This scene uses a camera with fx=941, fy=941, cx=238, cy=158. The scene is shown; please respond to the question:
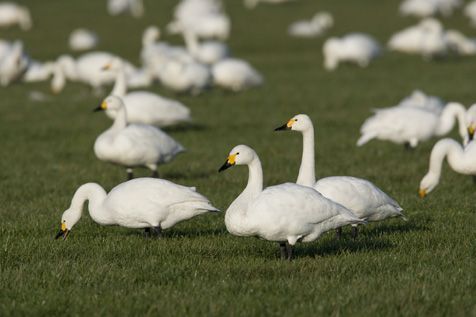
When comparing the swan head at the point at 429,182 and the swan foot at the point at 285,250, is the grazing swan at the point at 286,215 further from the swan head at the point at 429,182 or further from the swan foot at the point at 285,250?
the swan head at the point at 429,182

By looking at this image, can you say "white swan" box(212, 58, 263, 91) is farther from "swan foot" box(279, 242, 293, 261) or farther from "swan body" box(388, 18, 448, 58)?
"swan foot" box(279, 242, 293, 261)

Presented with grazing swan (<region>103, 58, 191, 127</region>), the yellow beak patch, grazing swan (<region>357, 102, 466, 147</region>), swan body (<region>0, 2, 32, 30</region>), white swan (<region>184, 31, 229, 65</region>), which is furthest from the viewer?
swan body (<region>0, 2, 32, 30</region>)

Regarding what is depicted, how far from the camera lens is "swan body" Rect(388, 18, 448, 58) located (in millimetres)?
32781

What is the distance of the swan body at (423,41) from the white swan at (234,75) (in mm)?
9756

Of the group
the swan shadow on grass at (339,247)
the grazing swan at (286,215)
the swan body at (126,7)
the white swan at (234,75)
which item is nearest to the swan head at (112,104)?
the swan shadow on grass at (339,247)

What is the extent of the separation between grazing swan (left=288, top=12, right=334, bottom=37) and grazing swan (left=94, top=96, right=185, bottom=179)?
1081 inches

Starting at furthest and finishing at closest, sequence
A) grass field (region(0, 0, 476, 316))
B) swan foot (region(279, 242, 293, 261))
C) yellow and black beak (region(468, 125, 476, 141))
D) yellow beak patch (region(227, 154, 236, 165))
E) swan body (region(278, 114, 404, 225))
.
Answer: yellow and black beak (region(468, 125, 476, 141))
swan body (region(278, 114, 404, 225))
yellow beak patch (region(227, 154, 236, 165))
swan foot (region(279, 242, 293, 261))
grass field (region(0, 0, 476, 316))

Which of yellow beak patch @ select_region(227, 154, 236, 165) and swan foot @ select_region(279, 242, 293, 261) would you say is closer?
swan foot @ select_region(279, 242, 293, 261)

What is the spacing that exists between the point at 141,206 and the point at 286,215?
175cm

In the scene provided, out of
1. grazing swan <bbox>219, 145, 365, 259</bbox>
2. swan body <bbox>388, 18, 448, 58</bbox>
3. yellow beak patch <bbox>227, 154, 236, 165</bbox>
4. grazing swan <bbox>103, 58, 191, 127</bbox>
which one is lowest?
grazing swan <bbox>219, 145, 365, 259</bbox>

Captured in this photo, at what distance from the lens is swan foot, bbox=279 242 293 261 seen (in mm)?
7773

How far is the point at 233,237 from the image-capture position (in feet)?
29.2

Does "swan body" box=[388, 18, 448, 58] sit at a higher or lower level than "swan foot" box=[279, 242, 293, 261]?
higher

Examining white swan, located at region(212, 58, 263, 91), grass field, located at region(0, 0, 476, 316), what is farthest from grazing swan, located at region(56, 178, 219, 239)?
white swan, located at region(212, 58, 263, 91)
